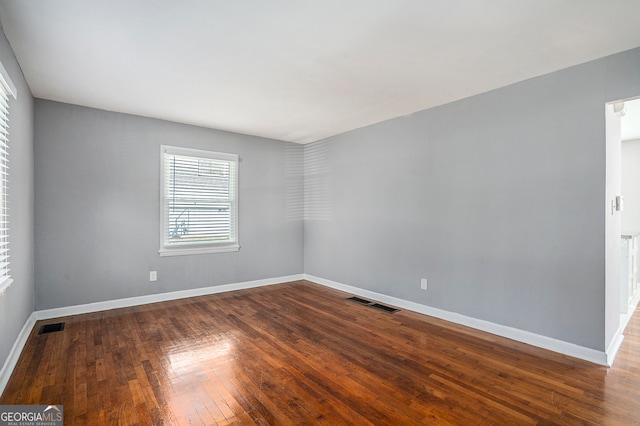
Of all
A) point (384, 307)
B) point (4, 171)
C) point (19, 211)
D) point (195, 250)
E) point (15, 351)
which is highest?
point (4, 171)

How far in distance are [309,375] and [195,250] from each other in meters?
2.95

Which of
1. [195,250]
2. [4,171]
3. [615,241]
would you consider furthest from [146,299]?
[615,241]

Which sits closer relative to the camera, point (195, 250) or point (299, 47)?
point (299, 47)

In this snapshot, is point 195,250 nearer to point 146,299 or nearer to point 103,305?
point 146,299

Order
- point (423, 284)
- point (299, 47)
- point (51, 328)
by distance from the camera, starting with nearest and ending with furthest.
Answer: point (299, 47)
point (51, 328)
point (423, 284)

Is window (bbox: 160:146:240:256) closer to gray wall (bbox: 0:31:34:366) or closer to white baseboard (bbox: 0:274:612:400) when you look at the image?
white baseboard (bbox: 0:274:612:400)

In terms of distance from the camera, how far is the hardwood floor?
1947 mm

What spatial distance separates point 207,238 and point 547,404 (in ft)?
14.2

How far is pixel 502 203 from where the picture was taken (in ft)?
10.6

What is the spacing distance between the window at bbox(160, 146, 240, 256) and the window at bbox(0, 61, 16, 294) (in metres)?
1.96

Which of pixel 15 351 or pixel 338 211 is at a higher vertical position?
pixel 338 211

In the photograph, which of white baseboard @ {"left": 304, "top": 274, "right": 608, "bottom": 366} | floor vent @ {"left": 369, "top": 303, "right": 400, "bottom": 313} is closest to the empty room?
white baseboard @ {"left": 304, "top": 274, "right": 608, "bottom": 366}

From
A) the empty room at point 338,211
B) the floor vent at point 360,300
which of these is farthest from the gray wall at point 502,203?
the floor vent at point 360,300

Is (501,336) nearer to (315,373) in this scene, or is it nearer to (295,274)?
Result: (315,373)
